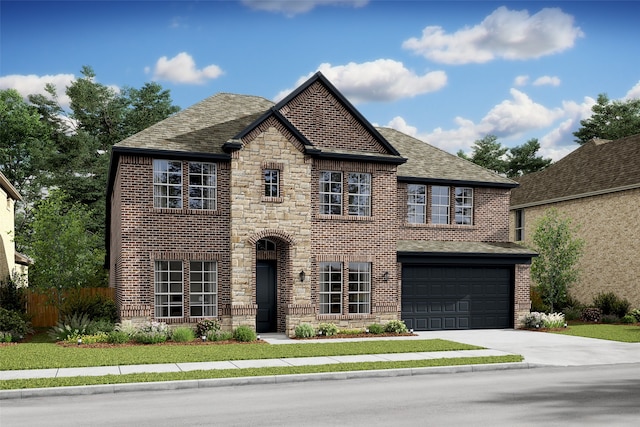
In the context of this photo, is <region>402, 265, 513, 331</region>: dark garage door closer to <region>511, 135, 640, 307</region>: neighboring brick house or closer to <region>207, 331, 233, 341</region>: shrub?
<region>207, 331, 233, 341</region>: shrub

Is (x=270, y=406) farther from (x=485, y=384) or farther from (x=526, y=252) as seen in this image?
(x=526, y=252)

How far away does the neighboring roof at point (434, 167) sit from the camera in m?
26.4

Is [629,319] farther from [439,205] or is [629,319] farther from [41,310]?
[41,310]

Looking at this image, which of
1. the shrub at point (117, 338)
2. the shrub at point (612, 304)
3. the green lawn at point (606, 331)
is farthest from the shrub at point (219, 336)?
the shrub at point (612, 304)

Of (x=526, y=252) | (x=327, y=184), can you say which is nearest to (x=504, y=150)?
(x=526, y=252)

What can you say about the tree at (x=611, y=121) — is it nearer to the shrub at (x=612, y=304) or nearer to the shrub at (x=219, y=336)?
the shrub at (x=612, y=304)

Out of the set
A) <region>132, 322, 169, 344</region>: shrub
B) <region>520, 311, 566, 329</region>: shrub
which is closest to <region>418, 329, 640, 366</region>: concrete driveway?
<region>520, 311, 566, 329</region>: shrub

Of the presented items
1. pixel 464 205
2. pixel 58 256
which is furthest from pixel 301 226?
pixel 58 256

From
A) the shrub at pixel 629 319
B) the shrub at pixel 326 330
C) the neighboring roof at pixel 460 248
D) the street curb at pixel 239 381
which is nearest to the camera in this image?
the street curb at pixel 239 381

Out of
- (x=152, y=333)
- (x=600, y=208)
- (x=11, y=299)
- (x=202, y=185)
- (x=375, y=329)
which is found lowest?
(x=375, y=329)

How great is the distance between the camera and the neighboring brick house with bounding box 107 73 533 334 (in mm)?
21547

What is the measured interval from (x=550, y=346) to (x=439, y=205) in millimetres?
8473

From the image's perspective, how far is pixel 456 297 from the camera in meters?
25.8

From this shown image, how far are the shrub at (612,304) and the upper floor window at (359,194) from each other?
556 inches
